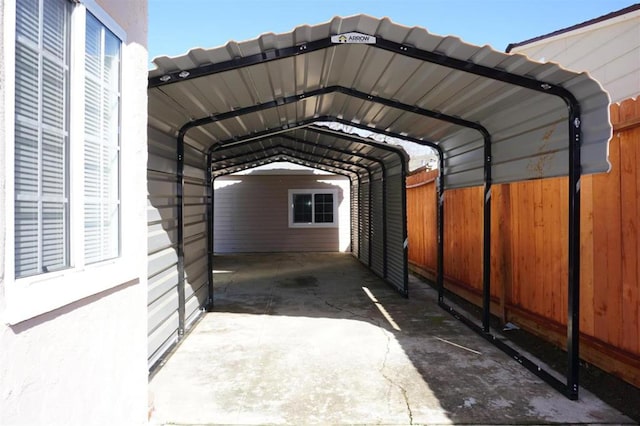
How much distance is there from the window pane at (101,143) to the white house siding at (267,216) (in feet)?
39.9

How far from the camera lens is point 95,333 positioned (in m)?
2.01

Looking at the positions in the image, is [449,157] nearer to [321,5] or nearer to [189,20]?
[321,5]

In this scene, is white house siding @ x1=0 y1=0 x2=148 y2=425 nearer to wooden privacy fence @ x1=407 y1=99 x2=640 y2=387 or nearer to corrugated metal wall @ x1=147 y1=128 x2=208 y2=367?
corrugated metal wall @ x1=147 y1=128 x2=208 y2=367

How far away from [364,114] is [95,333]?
482 centimetres

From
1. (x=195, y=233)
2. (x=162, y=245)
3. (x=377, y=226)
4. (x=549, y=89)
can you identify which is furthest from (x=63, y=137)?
(x=377, y=226)

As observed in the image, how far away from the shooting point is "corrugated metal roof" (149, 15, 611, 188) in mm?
3182

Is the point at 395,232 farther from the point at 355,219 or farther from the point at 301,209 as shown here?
the point at 301,209

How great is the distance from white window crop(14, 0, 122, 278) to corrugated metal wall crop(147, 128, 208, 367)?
5.33 ft

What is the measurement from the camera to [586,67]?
7.15m

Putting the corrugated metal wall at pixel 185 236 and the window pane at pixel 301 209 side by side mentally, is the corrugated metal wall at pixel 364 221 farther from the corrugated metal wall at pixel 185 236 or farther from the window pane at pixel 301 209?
the window pane at pixel 301 209

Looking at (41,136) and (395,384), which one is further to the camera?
(395,384)

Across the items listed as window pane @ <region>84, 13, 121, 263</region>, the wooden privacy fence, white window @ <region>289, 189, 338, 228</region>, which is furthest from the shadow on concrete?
white window @ <region>289, 189, 338, 228</region>

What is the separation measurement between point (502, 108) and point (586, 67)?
426 centimetres

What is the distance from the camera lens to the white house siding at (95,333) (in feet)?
4.57
